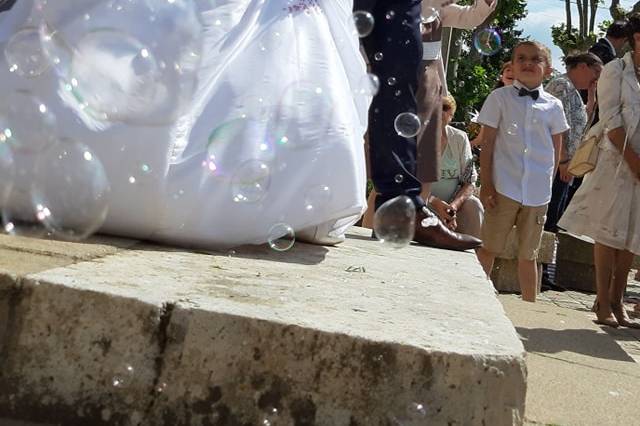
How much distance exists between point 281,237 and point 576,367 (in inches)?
59.1

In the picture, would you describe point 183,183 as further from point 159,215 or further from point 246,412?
point 246,412

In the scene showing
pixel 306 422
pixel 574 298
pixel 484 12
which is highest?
pixel 484 12

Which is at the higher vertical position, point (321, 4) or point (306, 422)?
point (321, 4)

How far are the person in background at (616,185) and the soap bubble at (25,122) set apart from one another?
3556 mm

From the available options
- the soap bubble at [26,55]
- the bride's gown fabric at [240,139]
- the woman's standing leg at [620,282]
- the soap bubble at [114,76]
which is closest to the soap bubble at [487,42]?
the woman's standing leg at [620,282]

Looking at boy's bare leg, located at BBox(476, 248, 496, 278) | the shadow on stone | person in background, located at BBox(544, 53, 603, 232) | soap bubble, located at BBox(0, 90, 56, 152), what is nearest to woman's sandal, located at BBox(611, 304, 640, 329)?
the shadow on stone

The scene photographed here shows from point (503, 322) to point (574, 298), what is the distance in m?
5.56

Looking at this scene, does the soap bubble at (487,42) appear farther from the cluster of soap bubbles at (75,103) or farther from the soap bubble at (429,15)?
the cluster of soap bubbles at (75,103)

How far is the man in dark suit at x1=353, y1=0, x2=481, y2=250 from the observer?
3.73m

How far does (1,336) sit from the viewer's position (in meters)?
2.12

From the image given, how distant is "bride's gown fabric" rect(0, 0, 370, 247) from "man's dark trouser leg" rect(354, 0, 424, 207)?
511 millimetres

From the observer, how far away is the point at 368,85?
346 cm

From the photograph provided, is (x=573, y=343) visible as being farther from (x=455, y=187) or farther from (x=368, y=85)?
(x=368, y=85)

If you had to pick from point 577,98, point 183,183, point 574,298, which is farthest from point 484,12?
point 574,298
